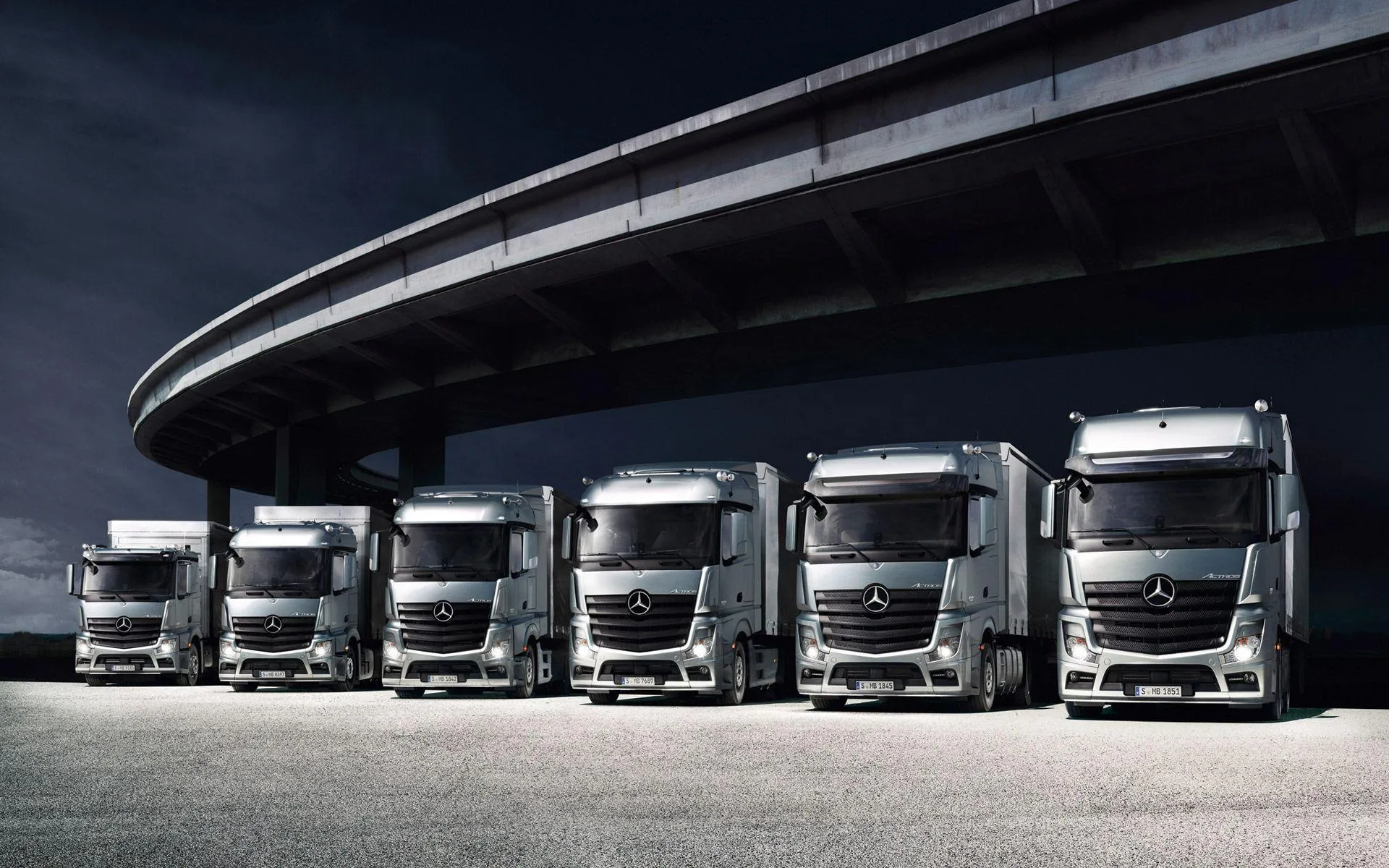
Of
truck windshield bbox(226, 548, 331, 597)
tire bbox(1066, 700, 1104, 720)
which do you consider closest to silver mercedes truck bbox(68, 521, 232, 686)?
truck windshield bbox(226, 548, 331, 597)

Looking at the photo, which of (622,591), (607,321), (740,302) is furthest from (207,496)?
(622,591)

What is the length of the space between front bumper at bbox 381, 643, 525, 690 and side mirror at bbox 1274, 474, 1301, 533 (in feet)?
36.4

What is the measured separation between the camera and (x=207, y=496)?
5753 centimetres

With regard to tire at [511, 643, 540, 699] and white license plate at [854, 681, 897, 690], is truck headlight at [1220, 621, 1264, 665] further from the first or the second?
tire at [511, 643, 540, 699]

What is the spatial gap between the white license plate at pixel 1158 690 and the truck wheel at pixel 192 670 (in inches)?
758

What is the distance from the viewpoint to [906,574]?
1608 centimetres

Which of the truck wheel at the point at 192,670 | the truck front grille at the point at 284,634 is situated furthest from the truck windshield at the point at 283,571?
Result: the truck wheel at the point at 192,670

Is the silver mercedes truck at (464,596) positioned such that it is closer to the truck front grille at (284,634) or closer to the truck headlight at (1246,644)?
the truck front grille at (284,634)

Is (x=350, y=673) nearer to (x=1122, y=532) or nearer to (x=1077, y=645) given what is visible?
(x=1077, y=645)

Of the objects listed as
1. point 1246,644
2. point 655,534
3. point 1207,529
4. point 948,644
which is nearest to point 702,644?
point 655,534

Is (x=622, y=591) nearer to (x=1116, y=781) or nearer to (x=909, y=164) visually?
(x=909, y=164)

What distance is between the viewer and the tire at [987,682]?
16.1 meters

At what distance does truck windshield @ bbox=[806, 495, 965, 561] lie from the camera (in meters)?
16.1

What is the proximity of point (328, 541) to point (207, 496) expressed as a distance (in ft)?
123
